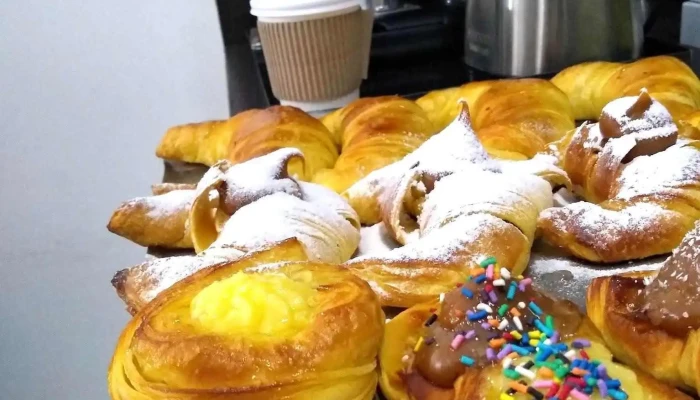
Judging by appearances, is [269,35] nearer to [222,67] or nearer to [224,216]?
[224,216]

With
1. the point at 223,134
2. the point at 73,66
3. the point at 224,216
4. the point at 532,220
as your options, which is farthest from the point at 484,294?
the point at 73,66

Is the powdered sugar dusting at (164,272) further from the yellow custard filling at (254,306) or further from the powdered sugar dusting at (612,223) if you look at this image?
the powdered sugar dusting at (612,223)

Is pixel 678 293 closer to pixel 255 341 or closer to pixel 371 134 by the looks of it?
pixel 255 341

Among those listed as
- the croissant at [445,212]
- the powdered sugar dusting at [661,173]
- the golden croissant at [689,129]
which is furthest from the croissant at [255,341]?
the golden croissant at [689,129]

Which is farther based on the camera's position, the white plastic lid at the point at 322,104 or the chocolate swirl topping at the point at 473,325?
the white plastic lid at the point at 322,104

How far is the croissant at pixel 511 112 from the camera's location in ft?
4.55

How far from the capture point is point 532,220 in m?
1.08

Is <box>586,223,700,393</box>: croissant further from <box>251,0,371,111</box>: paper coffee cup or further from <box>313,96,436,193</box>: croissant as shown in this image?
<box>251,0,371,111</box>: paper coffee cup

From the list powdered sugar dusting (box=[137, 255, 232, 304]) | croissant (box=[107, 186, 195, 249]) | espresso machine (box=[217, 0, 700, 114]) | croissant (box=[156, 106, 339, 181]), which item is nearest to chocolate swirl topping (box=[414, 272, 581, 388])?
powdered sugar dusting (box=[137, 255, 232, 304])

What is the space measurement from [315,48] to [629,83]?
73cm

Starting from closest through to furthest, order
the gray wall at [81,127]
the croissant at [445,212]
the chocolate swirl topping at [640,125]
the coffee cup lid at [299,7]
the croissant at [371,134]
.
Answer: the croissant at [445,212]
the chocolate swirl topping at [640,125]
the croissant at [371,134]
the coffee cup lid at [299,7]
the gray wall at [81,127]

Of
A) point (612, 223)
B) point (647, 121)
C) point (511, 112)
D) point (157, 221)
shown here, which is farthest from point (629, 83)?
point (157, 221)

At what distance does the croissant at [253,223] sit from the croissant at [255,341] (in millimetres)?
133

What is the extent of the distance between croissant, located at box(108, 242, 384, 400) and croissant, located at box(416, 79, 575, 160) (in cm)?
67
